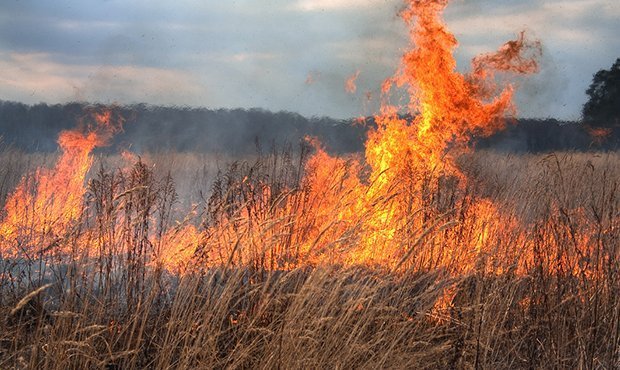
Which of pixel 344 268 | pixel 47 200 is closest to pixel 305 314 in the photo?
pixel 344 268

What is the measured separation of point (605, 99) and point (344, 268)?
2847 centimetres

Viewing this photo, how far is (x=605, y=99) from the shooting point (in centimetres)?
2931

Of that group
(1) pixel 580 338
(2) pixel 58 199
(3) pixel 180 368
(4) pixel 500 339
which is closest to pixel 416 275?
(4) pixel 500 339

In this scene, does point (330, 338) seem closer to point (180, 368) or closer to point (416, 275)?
point (180, 368)

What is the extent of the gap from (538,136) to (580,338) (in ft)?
103

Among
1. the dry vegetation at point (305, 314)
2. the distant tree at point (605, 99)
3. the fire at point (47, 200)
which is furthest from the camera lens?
the distant tree at point (605, 99)

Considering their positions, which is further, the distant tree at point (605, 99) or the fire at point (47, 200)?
the distant tree at point (605, 99)

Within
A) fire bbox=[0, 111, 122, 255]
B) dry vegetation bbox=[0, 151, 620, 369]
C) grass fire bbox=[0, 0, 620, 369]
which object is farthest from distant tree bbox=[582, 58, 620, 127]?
dry vegetation bbox=[0, 151, 620, 369]

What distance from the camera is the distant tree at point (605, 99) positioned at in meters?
29.1

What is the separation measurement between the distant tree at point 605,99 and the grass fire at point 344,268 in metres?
20.4

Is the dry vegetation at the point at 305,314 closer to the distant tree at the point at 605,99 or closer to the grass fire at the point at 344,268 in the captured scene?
the grass fire at the point at 344,268

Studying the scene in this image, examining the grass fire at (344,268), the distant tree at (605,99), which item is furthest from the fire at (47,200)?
the distant tree at (605,99)

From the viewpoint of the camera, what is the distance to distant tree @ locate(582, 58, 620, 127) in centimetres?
2908

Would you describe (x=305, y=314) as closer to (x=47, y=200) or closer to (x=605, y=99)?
(x=47, y=200)
